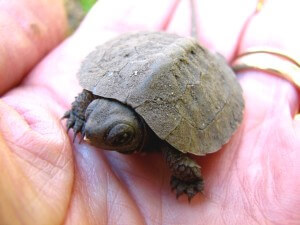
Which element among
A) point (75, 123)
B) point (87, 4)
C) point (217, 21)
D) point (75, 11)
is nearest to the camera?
point (75, 123)

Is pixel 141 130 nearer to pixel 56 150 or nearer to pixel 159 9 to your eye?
pixel 56 150

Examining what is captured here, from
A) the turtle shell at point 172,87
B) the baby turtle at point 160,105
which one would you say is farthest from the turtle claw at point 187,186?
the turtle shell at point 172,87

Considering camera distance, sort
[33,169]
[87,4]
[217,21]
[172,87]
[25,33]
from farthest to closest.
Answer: [87,4], [217,21], [25,33], [172,87], [33,169]

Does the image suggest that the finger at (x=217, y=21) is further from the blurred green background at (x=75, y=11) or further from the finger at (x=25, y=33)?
the blurred green background at (x=75, y=11)

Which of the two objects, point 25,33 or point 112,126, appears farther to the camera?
point 25,33

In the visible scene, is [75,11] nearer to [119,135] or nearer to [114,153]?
[114,153]

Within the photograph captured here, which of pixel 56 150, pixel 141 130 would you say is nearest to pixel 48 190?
pixel 56 150

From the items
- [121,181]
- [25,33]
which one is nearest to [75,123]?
[121,181]

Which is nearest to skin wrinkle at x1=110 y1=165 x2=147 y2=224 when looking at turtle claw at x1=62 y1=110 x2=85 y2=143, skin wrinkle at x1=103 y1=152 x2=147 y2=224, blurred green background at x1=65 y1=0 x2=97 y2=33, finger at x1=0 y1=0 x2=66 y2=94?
skin wrinkle at x1=103 y1=152 x2=147 y2=224
